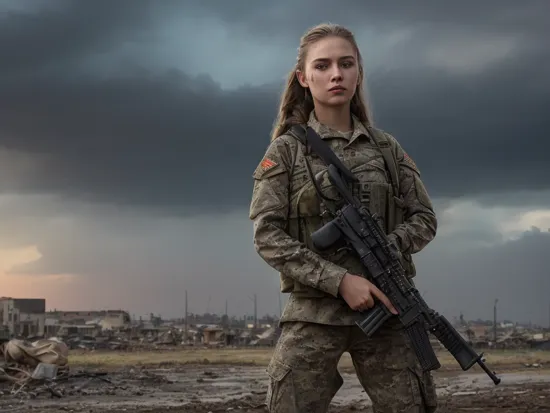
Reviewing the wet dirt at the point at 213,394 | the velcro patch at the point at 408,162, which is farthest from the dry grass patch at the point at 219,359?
the velcro patch at the point at 408,162

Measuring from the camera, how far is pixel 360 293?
332 cm

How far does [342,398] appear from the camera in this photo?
39.6 feet

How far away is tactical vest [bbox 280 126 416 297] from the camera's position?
3537mm

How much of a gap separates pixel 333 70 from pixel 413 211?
714mm

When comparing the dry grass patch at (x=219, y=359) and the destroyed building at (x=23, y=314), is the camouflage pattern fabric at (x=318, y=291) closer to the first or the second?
the dry grass patch at (x=219, y=359)

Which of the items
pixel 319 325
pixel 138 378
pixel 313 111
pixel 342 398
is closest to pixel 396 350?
pixel 319 325

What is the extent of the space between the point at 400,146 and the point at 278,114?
59 cm

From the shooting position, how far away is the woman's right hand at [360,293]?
10.9 feet

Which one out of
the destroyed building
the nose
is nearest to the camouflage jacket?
the nose

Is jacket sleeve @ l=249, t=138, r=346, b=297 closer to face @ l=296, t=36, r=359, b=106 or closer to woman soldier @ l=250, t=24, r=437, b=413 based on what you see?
woman soldier @ l=250, t=24, r=437, b=413

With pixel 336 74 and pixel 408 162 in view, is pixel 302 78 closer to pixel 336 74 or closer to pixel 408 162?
pixel 336 74

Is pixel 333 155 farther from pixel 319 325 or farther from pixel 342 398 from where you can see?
pixel 342 398

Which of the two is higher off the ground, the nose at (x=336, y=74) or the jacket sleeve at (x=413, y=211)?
the nose at (x=336, y=74)

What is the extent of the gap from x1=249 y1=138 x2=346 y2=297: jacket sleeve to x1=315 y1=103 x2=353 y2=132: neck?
0.23 meters
